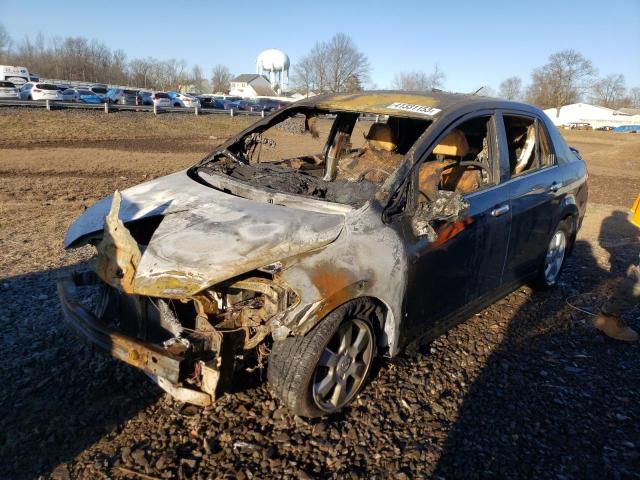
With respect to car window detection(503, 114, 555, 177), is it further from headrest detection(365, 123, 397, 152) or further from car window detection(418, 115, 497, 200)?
headrest detection(365, 123, 397, 152)

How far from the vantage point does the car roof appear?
3.42 metres

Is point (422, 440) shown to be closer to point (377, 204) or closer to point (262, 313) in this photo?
point (262, 313)

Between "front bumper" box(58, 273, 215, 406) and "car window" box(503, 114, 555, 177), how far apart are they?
3173 millimetres

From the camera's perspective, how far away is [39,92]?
92.1 feet

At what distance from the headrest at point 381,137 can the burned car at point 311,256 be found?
528 mm

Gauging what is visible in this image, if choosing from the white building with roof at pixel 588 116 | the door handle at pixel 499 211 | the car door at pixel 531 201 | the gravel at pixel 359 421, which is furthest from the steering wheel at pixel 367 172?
the white building with roof at pixel 588 116

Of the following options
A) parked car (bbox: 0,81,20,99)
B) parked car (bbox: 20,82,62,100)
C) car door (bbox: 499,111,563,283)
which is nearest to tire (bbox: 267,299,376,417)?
car door (bbox: 499,111,563,283)

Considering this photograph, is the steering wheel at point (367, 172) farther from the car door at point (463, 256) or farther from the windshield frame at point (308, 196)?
the car door at point (463, 256)

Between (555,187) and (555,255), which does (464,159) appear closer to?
(555,187)

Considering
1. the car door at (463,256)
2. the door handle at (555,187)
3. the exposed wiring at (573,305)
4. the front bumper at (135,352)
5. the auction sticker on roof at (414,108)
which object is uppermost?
the auction sticker on roof at (414,108)

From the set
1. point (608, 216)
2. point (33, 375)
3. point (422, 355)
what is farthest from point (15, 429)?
point (608, 216)

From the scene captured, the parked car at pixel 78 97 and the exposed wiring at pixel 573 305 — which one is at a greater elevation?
the parked car at pixel 78 97

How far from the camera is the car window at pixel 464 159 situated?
3.57 metres

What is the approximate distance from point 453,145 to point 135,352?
265cm
